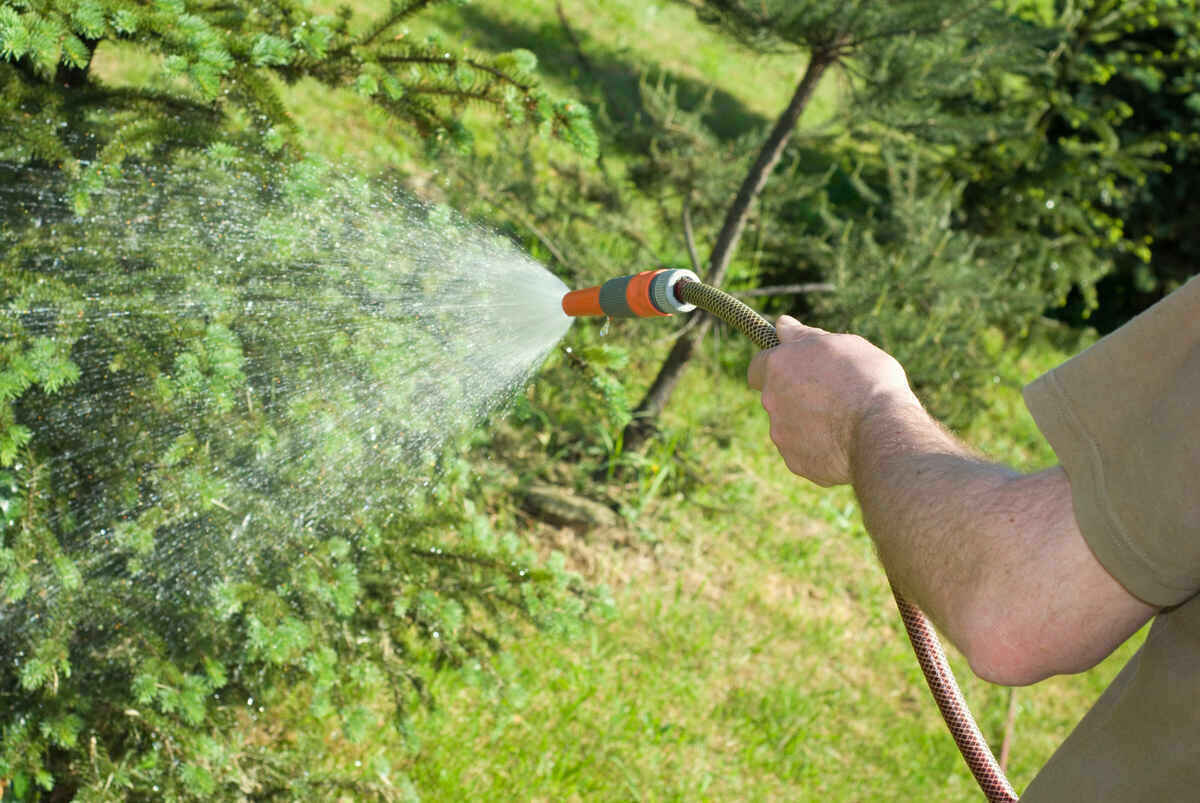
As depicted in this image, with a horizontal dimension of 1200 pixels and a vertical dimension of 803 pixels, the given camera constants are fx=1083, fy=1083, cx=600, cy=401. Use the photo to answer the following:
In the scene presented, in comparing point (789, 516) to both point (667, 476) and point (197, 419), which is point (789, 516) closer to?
point (667, 476)

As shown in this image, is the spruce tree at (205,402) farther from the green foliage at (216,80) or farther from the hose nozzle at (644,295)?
the hose nozzle at (644,295)

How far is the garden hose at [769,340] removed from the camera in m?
1.66

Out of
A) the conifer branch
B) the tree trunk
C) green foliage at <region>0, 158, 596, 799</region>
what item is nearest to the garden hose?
green foliage at <region>0, 158, 596, 799</region>

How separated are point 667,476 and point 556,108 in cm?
210

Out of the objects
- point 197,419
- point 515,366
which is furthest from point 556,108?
point 197,419

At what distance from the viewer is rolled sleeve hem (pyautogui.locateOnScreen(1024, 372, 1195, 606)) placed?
1057 mm

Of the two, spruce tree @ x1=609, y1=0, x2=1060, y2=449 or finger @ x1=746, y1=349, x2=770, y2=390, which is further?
spruce tree @ x1=609, y1=0, x2=1060, y2=449

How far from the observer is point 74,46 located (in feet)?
6.79

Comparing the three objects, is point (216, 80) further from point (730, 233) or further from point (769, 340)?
point (730, 233)

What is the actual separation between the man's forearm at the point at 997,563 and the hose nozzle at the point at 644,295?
67 cm

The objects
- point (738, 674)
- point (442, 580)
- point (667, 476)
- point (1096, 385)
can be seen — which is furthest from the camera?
point (667, 476)

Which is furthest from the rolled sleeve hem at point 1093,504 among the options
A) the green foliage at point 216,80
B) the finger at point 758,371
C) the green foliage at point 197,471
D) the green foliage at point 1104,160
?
the green foliage at point 1104,160

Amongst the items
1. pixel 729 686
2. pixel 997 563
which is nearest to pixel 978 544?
pixel 997 563

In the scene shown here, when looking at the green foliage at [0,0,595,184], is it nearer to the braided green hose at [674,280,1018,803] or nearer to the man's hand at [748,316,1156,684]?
the braided green hose at [674,280,1018,803]
